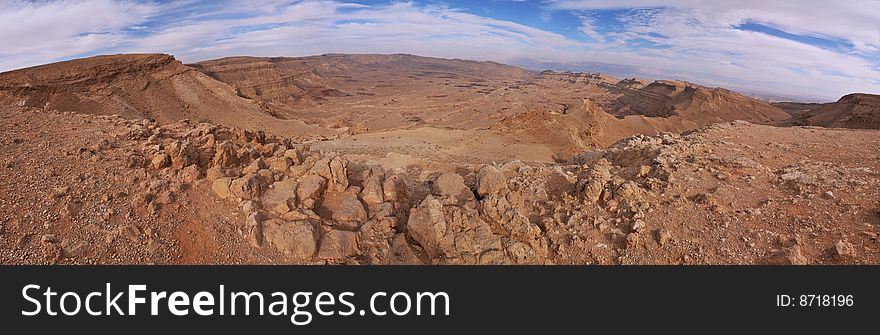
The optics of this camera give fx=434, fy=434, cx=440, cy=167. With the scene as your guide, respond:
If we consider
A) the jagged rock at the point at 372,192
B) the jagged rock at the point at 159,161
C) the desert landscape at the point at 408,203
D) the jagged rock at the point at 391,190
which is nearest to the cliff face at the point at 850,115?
the desert landscape at the point at 408,203

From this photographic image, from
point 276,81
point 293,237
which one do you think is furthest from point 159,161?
point 276,81

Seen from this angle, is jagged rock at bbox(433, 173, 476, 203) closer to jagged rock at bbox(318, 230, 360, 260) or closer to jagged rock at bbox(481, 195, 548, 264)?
jagged rock at bbox(481, 195, 548, 264)

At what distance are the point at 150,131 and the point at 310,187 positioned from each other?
3368mm

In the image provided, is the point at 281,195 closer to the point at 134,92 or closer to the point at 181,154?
the point at 181,154

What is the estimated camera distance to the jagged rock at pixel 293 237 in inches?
226

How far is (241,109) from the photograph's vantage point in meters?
31.7

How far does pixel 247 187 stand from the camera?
6.48 meters

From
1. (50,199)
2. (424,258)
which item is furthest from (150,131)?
(424,258)

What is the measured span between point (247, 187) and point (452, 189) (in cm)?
338

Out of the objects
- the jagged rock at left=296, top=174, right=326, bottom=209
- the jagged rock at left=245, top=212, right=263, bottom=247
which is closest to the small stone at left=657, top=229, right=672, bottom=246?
the jagged rock at left=296, top=174, right=326, bottom=209

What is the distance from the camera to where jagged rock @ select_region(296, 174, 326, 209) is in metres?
6.76

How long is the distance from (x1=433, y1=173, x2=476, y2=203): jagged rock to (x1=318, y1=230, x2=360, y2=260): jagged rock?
80.3 inches

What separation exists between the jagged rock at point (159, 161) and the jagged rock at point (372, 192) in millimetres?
3023

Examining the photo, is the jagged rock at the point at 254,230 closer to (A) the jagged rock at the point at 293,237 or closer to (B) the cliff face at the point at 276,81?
(A) the jagged rock at the point at 293,237
